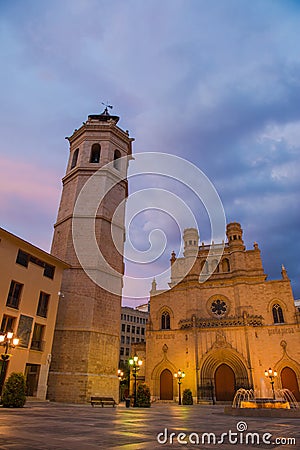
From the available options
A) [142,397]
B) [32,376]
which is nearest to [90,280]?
[32,376]

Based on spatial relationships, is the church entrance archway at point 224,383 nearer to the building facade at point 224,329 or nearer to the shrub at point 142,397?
the building facade at point 224,329

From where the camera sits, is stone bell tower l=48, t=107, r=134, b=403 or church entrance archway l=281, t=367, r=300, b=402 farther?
church entrance archway l=281, t=367, r=300, b=402

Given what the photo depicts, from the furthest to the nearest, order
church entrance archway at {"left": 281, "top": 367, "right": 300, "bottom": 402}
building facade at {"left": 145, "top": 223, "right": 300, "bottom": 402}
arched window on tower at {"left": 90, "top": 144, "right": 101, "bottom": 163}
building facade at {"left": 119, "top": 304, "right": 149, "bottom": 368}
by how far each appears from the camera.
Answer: building facade at {"left": 119, "top": 304, "right": 149, "bottom": 368}
building facade at {"left": 145, "top": 223, "right": 300, "bottom": 402}
church entrance archway at {"left": 281, "top": 367, "right": 300, "bottom": 402}
arched window on tower at {"left": 90, "top": 144, "right": 101, "bottom": 163}

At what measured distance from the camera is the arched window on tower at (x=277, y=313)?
29406mm

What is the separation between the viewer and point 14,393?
11727mm

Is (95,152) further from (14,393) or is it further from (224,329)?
(224,329)

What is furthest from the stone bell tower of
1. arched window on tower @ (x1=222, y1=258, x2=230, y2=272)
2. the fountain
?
arched window on tower @ (x1=222, y1=258, x2=230, y2=272)

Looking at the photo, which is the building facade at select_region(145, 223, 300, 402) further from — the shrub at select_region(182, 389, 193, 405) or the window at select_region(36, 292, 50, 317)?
the window at select_region(36, 292, 50, 317)

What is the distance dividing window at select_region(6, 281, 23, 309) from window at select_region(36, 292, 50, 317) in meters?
1.63

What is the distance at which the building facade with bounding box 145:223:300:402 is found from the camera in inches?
1095

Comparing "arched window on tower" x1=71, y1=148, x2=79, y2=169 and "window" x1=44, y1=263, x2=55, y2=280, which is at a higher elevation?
"arched window on tower" x1=71, y1=148, x2=79, y2=169

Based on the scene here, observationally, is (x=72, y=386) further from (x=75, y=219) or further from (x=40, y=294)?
(x=75, y=219)

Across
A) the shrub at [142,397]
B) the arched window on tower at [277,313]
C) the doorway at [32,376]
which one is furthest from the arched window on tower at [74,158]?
the arched window on tower at [277,313]

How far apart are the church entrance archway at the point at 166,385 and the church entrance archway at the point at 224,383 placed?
14.5 ft
